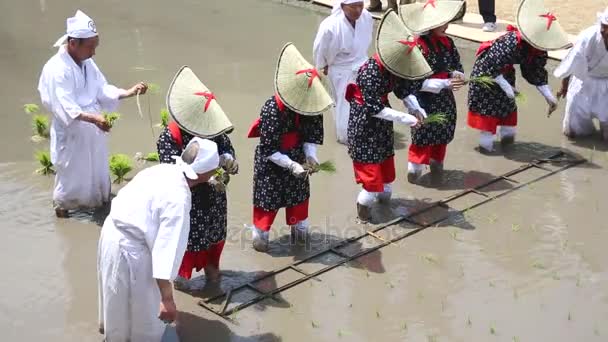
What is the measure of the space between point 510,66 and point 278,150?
2.67 m

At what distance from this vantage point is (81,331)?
5.23 metres

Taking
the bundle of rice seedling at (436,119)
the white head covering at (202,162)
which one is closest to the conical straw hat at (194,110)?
the white head covering at (202,162)

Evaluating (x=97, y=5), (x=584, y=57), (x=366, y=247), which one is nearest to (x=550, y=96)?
(x=584, y=57)

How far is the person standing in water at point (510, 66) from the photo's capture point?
738 cm

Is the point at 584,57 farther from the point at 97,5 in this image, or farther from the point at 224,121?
the point at 97,5

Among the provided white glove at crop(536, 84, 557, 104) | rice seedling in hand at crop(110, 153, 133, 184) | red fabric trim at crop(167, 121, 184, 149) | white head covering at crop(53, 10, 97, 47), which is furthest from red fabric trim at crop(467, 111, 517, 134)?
white head covering at crop(53, 10, 97, 47)

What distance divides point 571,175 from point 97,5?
7556 millimetres

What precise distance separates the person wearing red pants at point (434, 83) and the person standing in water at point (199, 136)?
170cm

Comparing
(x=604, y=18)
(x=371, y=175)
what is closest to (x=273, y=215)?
(x=371, y=175)

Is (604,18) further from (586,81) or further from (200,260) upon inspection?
(200,260)

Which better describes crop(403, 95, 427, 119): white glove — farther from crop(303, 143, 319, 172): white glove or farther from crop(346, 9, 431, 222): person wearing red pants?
crop(303, 143, 319, 172): white glove

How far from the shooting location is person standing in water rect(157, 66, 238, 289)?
5.32 metres

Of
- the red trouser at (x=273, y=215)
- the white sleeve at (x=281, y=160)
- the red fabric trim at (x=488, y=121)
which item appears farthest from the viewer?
the red fabric trim at (x=488, y=121)

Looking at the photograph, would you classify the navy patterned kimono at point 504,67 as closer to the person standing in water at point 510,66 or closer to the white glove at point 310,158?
the person standing in water at point 510,66
